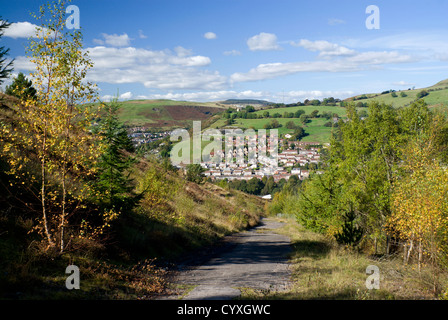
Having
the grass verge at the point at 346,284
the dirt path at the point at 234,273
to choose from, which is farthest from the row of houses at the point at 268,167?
the grass verge at the point at 346,284

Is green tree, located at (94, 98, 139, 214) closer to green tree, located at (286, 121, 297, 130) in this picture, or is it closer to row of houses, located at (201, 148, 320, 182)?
row of houses, located at (201, 148, 320, 182)

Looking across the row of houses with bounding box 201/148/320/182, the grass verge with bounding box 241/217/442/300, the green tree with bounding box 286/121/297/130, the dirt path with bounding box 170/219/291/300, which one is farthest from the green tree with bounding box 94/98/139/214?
the green tree with bounding box 286/121/297/130

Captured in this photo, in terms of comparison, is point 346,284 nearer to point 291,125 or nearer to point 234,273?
point 234,273

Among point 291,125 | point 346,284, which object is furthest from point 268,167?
point 346,284

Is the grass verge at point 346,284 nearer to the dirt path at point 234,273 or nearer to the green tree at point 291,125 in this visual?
the dirt path at point 234,273

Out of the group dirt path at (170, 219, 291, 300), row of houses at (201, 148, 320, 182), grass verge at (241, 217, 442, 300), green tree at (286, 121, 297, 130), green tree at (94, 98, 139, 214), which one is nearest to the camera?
grass verge at (241, 217, 442, 300)

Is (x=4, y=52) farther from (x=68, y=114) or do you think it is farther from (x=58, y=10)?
(x=68, y=114)
